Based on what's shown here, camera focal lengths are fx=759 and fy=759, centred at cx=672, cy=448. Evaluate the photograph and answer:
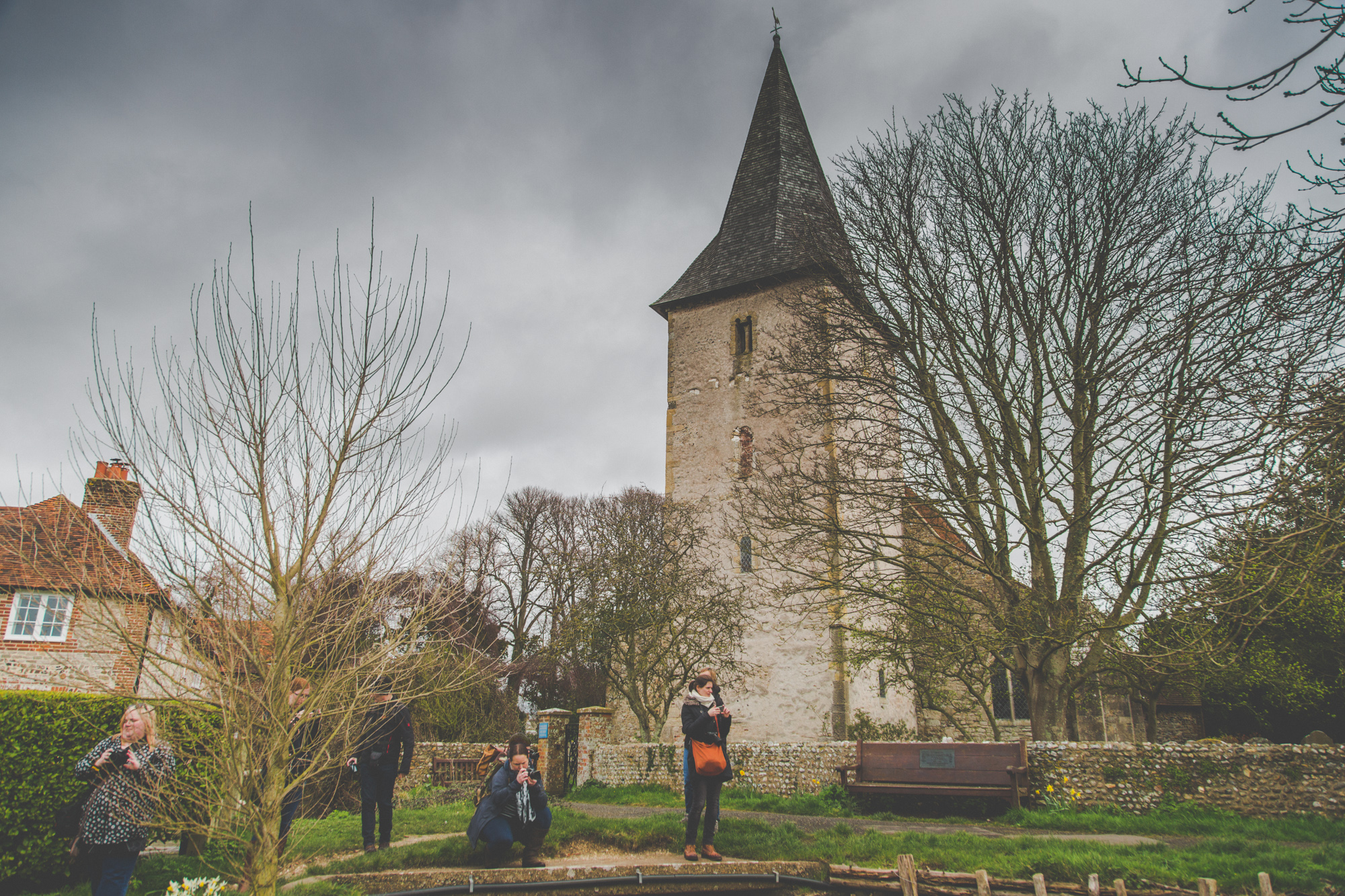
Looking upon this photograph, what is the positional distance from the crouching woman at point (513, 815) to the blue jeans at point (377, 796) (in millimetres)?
965

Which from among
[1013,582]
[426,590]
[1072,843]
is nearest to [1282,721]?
[1013,582]

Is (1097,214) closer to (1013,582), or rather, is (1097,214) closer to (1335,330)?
(1335,330)

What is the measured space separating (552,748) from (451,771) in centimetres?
214

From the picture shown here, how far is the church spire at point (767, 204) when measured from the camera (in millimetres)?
20766

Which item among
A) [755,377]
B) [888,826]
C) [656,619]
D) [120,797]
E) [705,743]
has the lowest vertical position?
[888,826]

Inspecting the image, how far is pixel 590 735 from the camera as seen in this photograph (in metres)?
14.5

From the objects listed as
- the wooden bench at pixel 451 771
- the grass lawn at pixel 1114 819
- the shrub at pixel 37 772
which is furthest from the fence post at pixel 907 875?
the wooden bench at pixel 451 771

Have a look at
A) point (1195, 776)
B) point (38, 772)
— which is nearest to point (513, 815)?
point (38, 772)

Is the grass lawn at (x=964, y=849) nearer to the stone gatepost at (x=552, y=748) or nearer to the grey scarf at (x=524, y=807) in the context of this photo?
the grey scarf at (x=524, y=807)

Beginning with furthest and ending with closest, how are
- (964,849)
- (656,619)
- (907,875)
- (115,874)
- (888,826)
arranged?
1. (656,619)
2. (888,826)
3. (964,849)
4. (907,875)
5. (115,874)

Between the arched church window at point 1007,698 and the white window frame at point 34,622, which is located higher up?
the white window frame at point 34,622

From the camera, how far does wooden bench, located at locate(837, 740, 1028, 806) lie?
9148 mm

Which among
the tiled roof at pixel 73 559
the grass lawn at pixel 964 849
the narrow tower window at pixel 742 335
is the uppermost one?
the narrow tower window at pixel 742 335

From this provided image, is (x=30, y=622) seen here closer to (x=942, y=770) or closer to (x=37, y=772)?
(x=37, y=772)
